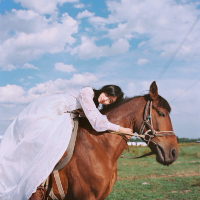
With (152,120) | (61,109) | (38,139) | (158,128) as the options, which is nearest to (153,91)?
(152,120)

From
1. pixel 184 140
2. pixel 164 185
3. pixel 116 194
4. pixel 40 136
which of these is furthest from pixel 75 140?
pixel 184 140

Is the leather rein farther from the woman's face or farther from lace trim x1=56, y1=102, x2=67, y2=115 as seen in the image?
lace trim x1=56, y1=102, x2=67, y2=115

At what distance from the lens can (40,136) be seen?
11.4 ft

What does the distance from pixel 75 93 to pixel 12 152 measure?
1.44 m

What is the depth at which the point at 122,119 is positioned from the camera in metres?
3.88

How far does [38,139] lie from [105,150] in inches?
43.5

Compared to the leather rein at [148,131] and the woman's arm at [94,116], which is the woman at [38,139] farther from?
the leather rein at [148,131]

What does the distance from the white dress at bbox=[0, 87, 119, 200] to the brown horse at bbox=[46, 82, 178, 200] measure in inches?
11.6

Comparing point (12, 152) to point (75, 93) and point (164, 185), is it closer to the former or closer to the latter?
point (75, 93)

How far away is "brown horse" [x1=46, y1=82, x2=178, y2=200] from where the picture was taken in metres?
3.41

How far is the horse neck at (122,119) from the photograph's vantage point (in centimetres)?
372

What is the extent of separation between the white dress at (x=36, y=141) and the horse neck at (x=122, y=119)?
0.95ft

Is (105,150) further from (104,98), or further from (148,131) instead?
(104,98)

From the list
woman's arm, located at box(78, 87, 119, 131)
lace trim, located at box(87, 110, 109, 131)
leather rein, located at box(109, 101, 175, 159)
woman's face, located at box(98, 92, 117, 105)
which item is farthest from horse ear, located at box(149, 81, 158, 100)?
lace trim, located at box(87, 110, 109, 131)
